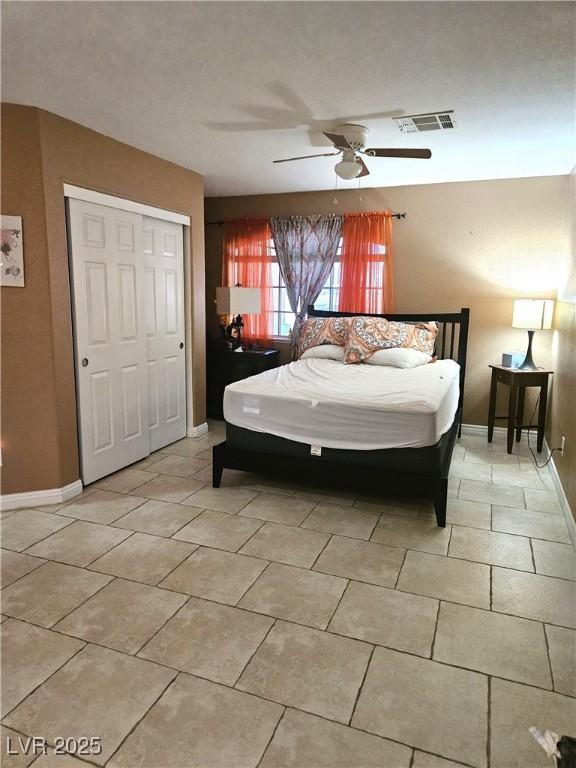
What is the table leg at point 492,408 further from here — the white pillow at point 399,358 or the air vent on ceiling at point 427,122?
the air vent on ceiling at point 427,122

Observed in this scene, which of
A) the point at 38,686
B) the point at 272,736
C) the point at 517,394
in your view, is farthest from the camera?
the point at 517,394

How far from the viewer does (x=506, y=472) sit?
4.12 meters

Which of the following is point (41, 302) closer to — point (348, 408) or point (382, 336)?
point (348, 408)

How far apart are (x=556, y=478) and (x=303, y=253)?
11.1 ft

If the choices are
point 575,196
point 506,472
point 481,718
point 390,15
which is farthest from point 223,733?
point 575,196

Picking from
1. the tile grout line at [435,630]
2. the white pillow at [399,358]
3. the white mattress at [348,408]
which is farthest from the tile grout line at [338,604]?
the white pillow at [399,358]

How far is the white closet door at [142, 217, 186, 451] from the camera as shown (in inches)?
170

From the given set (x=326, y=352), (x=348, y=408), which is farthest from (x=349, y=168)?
(x=326, y=352)

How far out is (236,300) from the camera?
5.20 meters

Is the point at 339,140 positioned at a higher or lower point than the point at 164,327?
higher

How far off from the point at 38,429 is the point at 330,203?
12.4 feet

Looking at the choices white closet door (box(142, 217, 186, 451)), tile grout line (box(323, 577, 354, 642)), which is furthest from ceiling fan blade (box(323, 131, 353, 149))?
tile grout line (box(323, 577, 354, 642))

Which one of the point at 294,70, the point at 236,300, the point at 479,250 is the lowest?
→ the point at 236,300

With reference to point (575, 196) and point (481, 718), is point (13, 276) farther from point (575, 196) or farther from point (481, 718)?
point (575, 196)
